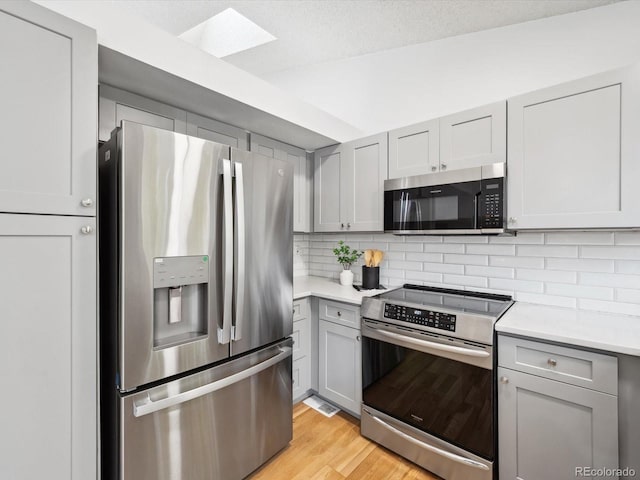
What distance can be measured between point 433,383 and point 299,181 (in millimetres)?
1968

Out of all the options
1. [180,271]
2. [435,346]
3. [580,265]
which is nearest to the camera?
[180,271]

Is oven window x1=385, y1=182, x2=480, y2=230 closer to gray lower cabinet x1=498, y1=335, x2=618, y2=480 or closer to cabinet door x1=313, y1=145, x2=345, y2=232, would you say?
cabinet door x1=313, y1=145, x2=345, y2=232

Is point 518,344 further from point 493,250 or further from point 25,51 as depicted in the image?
point 25,51

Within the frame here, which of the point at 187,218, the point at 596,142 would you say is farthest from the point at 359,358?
the point at 596,142

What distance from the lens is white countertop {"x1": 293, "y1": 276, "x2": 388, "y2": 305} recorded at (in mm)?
2160

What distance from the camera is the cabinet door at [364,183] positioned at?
7.79 ft

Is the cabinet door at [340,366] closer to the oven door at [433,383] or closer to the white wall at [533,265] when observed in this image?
the oven door at [433,383]

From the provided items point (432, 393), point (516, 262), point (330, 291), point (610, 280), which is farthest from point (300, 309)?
point (610, 280)

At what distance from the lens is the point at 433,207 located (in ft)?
6.70

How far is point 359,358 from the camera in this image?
2109mm

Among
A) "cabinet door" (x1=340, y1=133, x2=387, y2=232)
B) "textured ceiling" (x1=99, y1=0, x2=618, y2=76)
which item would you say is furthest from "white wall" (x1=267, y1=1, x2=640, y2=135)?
"cabinet door" (x1=340, y1=133, x2=387, y2=232)

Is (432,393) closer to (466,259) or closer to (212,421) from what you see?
(466,259)

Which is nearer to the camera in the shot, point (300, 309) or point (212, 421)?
point (212, 421)

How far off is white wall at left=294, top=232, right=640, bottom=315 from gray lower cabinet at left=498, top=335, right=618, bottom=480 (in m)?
0.64
